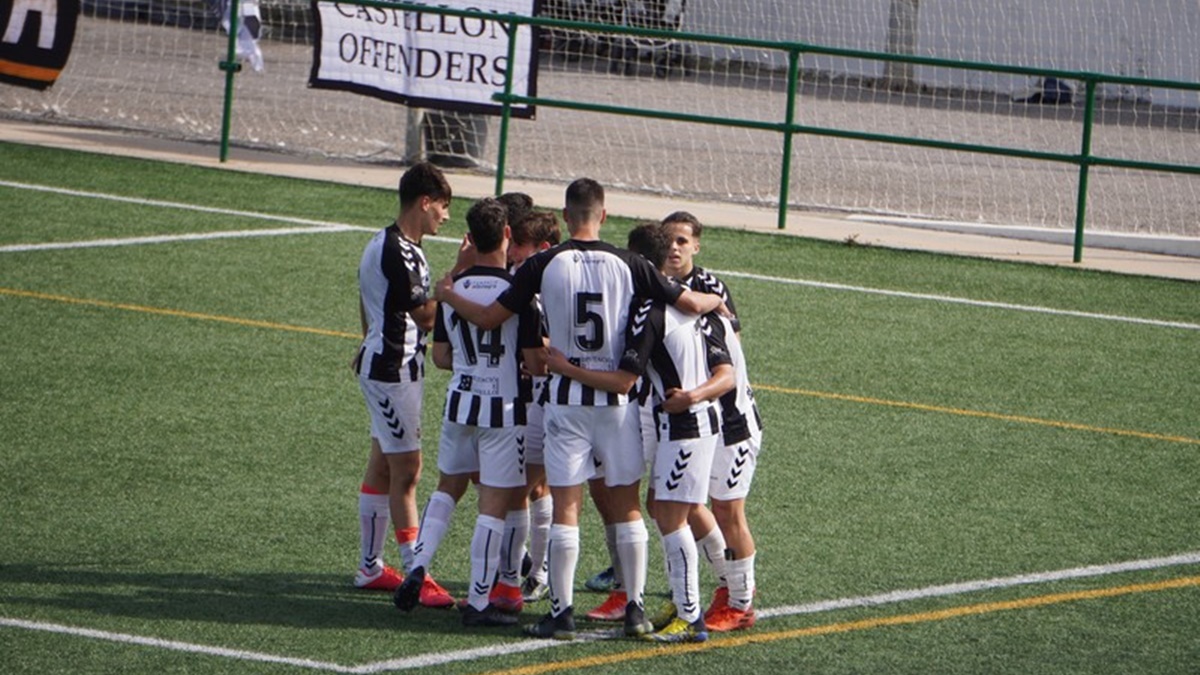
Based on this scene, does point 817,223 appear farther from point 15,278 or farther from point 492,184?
point 15,278

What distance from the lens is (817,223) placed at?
1902 cm

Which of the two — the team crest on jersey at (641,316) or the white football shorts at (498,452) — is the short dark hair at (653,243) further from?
the white football shorts at (498,452)

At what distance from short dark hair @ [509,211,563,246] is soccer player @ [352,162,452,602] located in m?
0.31

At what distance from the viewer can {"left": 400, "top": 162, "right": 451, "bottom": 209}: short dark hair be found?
803 centimetres

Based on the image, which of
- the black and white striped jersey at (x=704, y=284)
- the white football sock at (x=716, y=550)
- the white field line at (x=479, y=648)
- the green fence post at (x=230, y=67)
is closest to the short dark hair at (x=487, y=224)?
the black and white striped jersey at (x=704, y=284)

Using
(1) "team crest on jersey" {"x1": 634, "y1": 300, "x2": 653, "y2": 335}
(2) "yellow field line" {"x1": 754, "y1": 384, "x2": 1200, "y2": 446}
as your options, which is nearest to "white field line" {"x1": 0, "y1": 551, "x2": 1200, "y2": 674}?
(1) "team crest on jersey" {"x1": 634, "y1": 300, "x2": 653, "y2": 335}

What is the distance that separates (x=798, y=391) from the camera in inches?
482

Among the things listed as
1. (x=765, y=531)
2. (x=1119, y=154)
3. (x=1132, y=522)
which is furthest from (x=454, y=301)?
(x=1119, y=154)

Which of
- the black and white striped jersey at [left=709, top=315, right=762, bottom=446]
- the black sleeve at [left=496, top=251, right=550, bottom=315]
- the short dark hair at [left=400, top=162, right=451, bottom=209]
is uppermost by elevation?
the short dark hair at [left=400, top=162, right=451, bottom=209]

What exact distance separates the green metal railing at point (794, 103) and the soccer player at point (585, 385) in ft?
30.2

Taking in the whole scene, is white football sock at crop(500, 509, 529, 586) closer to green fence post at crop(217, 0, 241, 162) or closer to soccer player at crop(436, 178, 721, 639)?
soccer player at crop(436, 178, 721, 639)

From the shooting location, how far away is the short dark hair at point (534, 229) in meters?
8.03

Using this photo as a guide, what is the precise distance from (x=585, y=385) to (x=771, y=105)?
2239cm

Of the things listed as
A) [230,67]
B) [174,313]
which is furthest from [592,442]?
[230,67]
